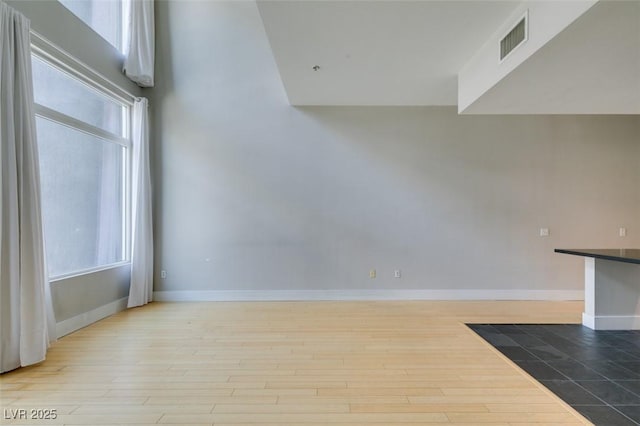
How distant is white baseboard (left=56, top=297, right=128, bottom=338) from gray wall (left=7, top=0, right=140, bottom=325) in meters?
0.03

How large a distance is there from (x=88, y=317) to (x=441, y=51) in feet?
15.9

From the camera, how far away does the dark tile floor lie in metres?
2.11

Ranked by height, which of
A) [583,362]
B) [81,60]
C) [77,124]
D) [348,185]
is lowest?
[583,362]

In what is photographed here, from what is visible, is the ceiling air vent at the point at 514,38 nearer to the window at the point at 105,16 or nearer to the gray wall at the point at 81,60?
the gray wall at the point at 81,60

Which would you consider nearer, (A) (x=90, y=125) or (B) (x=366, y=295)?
(A) (x=90, y=125)

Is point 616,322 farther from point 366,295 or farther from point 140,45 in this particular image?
point 140,45

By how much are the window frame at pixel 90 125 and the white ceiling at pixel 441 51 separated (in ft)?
7.38

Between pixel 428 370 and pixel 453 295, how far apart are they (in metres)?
2.45

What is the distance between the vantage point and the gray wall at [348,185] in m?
4.76

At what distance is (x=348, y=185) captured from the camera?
190 inches

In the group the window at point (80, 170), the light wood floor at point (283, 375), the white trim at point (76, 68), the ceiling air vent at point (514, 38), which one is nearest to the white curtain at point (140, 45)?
the white trim at point (76, 68)

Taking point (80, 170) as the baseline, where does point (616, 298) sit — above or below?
below

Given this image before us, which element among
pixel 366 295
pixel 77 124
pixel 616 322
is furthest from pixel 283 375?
pixel 616 322

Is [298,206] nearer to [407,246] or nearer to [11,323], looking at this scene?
[407,246]
